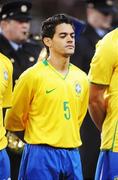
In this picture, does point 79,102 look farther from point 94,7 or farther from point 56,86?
point 94,7

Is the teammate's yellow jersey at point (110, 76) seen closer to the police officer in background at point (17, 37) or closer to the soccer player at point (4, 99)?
the soccer player at point (4, 99)

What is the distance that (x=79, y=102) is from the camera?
8.29m

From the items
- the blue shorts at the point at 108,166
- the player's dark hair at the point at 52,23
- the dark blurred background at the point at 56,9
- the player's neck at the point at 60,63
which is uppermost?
the dark blurred background at the point at 56,9

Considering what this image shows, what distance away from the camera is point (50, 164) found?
809cm

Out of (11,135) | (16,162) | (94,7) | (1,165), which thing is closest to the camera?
(1,165)

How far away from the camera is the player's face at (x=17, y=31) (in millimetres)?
10305

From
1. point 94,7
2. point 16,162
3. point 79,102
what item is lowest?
point 16,162

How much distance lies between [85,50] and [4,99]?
288cm

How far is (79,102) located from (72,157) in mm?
491

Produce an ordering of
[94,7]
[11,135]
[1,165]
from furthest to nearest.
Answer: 1. [94,7]
2. [11,135]
3. [1,165]

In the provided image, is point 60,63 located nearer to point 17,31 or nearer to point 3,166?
point 3,166

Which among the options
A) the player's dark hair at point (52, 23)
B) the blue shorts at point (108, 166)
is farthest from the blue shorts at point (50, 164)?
the player's dark hair at point (52, 23)

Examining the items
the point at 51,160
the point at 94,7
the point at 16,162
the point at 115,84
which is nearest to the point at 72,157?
the point at 51,160

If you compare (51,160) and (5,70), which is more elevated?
(5,70)
